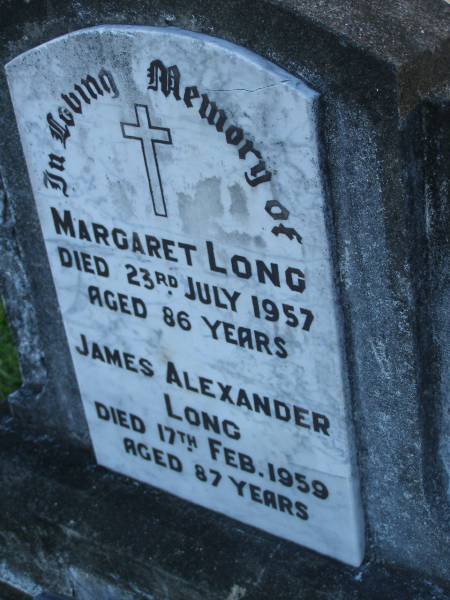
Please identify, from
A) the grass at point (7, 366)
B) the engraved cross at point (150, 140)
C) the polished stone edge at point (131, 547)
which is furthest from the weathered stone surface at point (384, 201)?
the grass at point (7, 366)

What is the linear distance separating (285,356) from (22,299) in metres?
1.08

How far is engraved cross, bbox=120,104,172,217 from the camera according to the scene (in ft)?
7.86

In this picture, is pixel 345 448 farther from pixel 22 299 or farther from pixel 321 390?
pixel 22 299

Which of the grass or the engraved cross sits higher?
the engraved cross

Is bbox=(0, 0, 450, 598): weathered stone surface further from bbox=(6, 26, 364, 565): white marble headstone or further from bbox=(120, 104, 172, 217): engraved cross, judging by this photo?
bbox=(120, 104, 172, 217): engraved cross

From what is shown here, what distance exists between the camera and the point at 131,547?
2.85 m

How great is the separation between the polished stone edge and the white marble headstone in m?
0.07

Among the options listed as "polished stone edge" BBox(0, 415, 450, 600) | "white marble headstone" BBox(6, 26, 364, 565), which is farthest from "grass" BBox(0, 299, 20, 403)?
"white marble headstone" BBox(6, 26, 364, 565)

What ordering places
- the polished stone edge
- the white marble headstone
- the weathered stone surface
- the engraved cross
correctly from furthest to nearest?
1. the polished stone edge
2. the engraved cross
3. the white marble headstone
4. the weathered stone surface

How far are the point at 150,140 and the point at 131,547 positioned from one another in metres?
1.17

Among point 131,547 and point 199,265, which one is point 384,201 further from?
point 131,547

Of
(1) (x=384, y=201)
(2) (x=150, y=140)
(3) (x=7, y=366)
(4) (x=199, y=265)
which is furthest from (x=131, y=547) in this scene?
(3) (x=7, y=366)

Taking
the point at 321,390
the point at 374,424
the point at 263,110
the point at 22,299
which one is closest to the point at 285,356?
the point at 321,390

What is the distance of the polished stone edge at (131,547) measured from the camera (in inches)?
102
